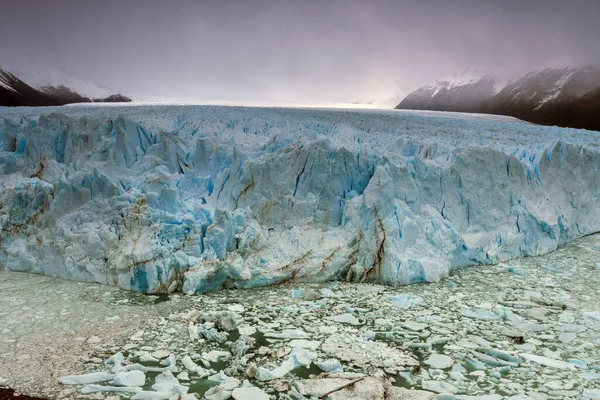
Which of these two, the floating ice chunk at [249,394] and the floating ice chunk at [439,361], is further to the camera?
the floating ice chunk at [439,361]

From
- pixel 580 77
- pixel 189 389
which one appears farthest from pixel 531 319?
pixel 580 77

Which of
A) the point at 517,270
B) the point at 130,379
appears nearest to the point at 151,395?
the point at 130,379

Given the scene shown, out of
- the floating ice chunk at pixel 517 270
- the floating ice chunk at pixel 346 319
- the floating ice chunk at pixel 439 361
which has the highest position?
the floating ice chunk at pixel 517 270

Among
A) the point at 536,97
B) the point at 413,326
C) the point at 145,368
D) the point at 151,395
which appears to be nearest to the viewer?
the point at 151,395

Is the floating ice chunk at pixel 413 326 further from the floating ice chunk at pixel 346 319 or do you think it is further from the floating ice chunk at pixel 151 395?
the floating ice chunk at pixel 151 395

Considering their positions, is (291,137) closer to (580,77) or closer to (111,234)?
(111,234)

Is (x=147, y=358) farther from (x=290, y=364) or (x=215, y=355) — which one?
(x=290, y=364)

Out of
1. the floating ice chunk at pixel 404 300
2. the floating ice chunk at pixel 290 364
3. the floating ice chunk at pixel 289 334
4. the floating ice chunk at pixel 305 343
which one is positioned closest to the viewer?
the floating ice chunk at pixel 290 364

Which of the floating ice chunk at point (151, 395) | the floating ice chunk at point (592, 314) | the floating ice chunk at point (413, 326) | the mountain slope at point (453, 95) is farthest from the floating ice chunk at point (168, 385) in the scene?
the mountain slope at point (453, 95)
